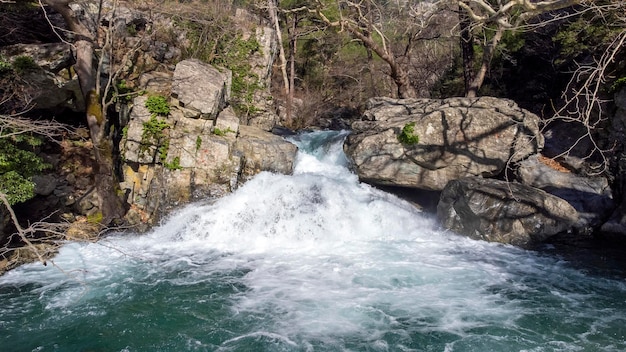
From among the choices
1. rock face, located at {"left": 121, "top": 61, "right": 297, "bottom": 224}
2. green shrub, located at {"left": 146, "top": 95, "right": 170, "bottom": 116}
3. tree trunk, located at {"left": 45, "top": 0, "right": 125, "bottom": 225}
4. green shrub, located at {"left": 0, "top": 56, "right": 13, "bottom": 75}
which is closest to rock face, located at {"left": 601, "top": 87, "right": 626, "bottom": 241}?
rock face, located at {"left": 121, "top": 61, "right": 297, "bottom": 224}

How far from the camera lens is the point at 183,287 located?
7430mm

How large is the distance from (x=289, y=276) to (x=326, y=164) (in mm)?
5712

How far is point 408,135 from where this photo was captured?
36.7ft

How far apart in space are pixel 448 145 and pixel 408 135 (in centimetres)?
106

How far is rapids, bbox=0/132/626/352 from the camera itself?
584 centimetres

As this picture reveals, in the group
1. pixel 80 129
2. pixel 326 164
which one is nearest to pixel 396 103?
pixel 326 164

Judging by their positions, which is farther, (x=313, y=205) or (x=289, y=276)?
(x=313, y=205)

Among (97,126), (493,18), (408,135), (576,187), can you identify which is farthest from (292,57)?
(493,18)

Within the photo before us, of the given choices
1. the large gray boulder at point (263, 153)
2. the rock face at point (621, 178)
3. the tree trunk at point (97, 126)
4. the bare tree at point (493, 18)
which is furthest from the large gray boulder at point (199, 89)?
the rock face at point (621, 178)

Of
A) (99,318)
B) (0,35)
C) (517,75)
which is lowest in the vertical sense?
(99,318)

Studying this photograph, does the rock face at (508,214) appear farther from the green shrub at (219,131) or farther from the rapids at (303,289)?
the green shrub at (219,131)

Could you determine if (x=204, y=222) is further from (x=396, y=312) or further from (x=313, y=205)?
(x=396, y=312)

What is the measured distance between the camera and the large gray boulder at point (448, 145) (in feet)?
35.9

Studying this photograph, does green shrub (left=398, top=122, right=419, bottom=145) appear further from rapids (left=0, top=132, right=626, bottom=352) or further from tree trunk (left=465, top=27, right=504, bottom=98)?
tree trunk (left=465, top=27, right=504, bottom=98)
